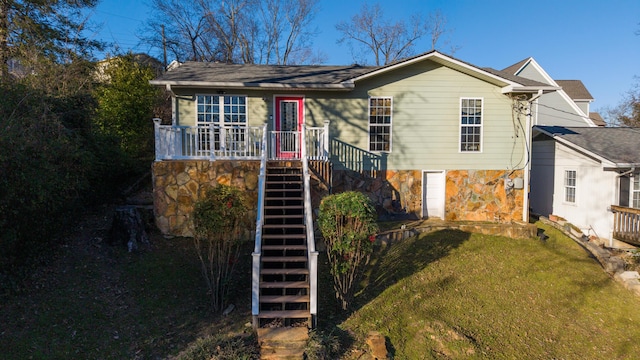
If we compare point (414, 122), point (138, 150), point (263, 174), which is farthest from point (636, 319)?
point (138, 150)

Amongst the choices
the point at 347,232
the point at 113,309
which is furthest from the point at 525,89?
the point at 113,309

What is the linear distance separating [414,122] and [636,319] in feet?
22.7

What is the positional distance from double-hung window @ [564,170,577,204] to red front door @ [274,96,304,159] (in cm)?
925

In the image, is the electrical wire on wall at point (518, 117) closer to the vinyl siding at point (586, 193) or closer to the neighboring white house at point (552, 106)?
the vinyl siding at point (586, 193)

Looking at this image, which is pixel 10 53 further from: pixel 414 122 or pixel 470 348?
pixel 470 348

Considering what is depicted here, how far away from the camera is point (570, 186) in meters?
12.1

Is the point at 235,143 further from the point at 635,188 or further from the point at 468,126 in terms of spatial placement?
the point at 635,188

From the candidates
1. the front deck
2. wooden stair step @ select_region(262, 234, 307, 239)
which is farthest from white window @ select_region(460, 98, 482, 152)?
wooden stair step @ select_region(262, 234, 307, 239)

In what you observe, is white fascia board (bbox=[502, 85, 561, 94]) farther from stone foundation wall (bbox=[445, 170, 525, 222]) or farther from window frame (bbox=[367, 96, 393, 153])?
window frame (bbox=[367, 96, 393, 153])

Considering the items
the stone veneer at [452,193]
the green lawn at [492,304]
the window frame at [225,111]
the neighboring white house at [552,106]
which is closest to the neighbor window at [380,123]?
the stone veneer at [452,193]

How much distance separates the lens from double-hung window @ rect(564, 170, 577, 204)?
12.0 m

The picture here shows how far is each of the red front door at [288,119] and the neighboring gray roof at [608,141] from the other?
28.9ft

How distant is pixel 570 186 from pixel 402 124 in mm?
6308

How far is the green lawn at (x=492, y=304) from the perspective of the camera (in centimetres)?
573
